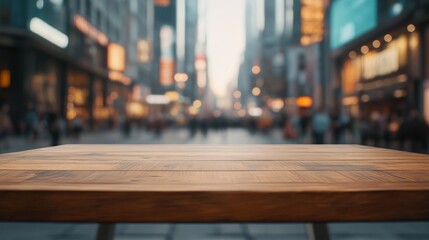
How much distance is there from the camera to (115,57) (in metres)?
47.4

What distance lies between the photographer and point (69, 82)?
35562 millimetres

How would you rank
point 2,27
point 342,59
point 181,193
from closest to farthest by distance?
point 181,193 < point 2,27 < point 342,59

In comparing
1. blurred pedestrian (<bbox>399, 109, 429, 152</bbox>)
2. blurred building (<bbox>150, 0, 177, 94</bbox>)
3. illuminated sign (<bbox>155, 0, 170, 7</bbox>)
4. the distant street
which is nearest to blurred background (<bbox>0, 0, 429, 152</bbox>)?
blurred pedestrian (<bbox>399, 109, 429, 152</bbox>)

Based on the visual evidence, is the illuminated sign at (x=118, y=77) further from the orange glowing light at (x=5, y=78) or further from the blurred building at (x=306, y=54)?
the orange glowing light at (x=5, y=78)

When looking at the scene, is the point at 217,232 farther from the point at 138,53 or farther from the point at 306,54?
the point at 138,53

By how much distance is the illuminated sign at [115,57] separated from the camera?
151 ft

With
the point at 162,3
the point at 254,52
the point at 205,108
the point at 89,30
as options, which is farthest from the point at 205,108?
the point at 254,52

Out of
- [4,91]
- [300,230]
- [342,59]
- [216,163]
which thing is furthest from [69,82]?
[216,163]

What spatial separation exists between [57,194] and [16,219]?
0.50ft

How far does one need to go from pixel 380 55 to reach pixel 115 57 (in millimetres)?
25965

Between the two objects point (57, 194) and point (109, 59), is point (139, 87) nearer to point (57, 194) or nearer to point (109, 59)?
point (109, 59)

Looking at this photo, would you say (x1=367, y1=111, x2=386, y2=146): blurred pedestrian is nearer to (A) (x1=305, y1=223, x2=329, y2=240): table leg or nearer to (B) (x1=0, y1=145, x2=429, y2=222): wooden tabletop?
(A) (x1=305, y1=223, x2=329, y2=240): table leg

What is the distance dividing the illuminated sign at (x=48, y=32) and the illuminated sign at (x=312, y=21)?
2442cm

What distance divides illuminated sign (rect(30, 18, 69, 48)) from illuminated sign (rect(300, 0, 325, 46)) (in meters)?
24.4
